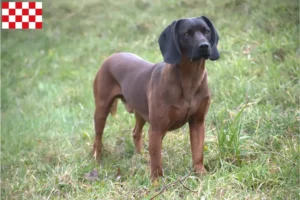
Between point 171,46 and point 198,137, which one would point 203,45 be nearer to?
point 171,46

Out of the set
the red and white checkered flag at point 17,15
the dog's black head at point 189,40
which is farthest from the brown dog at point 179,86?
the red and white checkered flag at point 17,15

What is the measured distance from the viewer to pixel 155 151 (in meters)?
4.58

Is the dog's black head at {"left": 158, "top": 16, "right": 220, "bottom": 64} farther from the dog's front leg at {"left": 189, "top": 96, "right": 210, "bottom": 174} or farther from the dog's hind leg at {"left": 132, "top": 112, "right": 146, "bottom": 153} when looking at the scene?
the dog's hind leg at {"left": 132, "top": 112, "right": 146, "bottom": 153}

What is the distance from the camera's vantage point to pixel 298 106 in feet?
18.1

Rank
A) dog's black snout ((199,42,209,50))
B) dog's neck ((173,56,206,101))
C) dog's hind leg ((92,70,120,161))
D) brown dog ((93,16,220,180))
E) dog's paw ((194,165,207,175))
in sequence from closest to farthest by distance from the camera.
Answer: dog's black snout ((199,42,209,50)), brown dog ((93,16,220,180)), dog's neck ((173,56,206,101)), dog's paw ((194,165,207,175)), dog's hind leg ((92,70,120,161))

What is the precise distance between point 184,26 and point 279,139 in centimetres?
150

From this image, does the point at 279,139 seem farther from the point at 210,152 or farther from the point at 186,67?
the point at 186,67

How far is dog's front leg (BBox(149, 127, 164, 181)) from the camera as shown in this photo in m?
4.55

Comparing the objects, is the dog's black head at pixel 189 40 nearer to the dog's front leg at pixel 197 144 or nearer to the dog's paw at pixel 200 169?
the dog's front leg at pixel 197 144

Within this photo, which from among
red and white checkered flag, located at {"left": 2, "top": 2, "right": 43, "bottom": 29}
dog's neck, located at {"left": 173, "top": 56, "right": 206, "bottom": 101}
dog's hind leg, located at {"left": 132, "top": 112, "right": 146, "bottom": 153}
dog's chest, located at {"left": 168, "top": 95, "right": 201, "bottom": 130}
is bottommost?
dog's hind leg, located at {"left": 132, "top": 112, "right": 146, "bottom": 153}

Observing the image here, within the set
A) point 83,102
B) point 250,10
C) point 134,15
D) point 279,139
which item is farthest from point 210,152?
point 134,15

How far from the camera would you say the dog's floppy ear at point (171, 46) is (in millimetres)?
4238

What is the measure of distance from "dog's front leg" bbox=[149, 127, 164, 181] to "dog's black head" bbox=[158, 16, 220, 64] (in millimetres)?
719

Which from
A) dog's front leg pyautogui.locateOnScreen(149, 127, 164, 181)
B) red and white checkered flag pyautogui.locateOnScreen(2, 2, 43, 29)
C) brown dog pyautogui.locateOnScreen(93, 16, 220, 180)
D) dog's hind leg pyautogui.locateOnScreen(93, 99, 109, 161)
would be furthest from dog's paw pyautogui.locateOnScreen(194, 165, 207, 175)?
red and white checkered flag pyautogui.locateOnScreen(2, 2, 43, 29)
